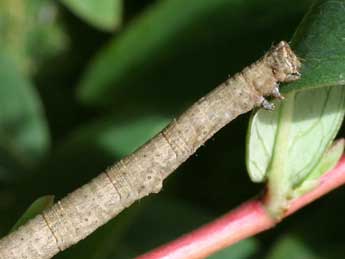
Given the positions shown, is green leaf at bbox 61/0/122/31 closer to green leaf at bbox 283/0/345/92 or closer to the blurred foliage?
the blurred foliage

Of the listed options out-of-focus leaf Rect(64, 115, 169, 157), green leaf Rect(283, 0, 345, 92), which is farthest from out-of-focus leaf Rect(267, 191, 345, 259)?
green leaf Rect(283, 0, 345, 92)

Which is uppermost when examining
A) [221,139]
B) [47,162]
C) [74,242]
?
[47,162]

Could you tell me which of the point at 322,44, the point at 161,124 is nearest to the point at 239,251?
the point at 161,124

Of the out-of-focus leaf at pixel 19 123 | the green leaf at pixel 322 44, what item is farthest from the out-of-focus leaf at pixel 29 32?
the green leaf at pixel 322 44

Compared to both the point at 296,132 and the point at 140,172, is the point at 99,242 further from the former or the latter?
the point at 296,132

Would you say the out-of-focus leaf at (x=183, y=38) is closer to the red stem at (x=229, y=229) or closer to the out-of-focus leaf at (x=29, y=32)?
the out-of-focus leaf at (x=29, y=32)

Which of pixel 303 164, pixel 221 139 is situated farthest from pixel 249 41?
pixel 303 164

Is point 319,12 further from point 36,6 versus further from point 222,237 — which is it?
point 36,6
